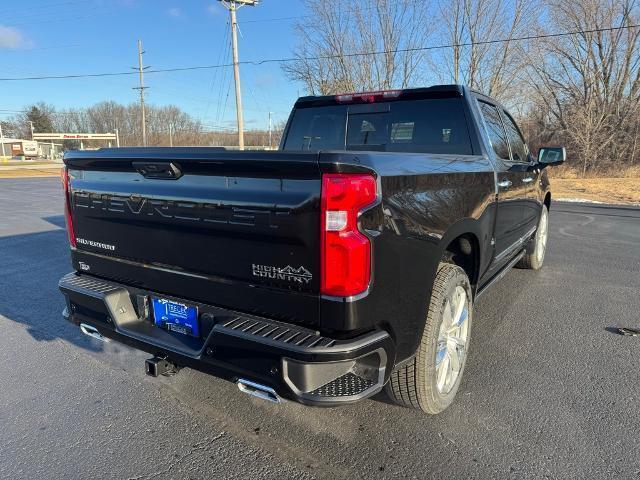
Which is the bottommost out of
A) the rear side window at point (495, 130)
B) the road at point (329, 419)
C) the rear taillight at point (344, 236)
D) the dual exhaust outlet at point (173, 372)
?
the road at point (329, 419)

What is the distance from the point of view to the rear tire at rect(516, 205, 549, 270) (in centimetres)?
552

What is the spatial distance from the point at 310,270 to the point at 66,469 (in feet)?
5.34

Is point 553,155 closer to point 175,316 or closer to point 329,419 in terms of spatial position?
point 329,419

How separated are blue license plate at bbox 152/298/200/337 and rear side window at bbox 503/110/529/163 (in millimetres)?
3265

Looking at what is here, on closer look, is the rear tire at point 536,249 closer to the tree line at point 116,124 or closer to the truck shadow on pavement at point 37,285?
the truck shadow on pavement at point 37,285

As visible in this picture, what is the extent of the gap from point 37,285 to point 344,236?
15.6 feet

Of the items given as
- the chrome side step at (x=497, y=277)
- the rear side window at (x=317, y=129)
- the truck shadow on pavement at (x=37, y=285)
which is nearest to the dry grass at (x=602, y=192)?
the chrome side step at (x=497, y=277)

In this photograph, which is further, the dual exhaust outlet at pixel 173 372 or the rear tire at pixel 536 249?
the rear tire at pixel 536 249

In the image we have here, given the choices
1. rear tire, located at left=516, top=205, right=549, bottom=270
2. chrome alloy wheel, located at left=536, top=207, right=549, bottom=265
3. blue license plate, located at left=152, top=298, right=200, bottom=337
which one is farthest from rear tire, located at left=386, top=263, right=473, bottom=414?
chrome alloy wheel, located at left=536, top=207, right=549, bottom=265

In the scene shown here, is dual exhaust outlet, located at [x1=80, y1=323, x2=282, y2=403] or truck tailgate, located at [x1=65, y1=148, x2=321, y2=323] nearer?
truck tailgate, located at [x1=65, y1=148, x2=321, y2=323]

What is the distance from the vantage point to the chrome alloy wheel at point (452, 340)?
2668 millimetres

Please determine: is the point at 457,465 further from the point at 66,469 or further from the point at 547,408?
the point at 66,469

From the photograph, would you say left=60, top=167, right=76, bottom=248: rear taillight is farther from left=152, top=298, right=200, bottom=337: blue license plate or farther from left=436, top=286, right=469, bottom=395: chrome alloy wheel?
left=436, top=286, right=469, bottom=395: chrome alloy wheel

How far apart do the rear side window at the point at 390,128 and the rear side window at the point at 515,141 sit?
0.93 m
